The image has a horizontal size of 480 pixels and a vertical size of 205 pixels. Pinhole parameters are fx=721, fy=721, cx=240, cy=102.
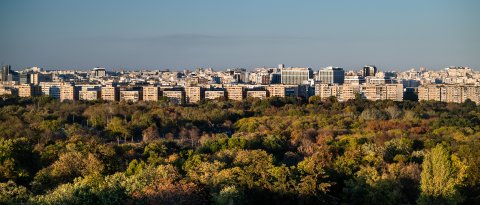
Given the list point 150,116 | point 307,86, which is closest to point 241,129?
point 150,116

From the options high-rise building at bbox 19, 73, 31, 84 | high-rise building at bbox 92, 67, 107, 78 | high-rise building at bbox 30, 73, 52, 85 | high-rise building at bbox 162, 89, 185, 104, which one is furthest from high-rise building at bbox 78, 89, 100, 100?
high-rise building at bbox 92, 67, 107, 78

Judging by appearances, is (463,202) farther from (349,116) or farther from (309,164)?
(349,116)

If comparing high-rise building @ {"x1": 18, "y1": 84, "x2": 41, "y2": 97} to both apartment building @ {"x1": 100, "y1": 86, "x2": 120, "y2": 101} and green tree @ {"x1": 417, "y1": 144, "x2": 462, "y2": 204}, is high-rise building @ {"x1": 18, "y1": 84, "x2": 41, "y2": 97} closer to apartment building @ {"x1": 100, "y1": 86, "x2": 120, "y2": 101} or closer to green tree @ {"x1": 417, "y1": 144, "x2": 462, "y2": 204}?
apartment building @ {"x1": 100, "y1": 86, "x2": 120, "y2": 101}

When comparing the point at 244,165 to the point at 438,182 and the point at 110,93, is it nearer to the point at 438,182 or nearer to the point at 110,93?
the point at 438,182

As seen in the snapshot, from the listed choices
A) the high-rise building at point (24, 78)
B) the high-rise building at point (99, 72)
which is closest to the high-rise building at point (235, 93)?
the high-rise building at point (24, 78)

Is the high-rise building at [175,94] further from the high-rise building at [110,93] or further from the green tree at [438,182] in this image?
the green tree at [438,182]

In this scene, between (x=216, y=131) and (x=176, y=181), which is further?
(x=216, y=131)
